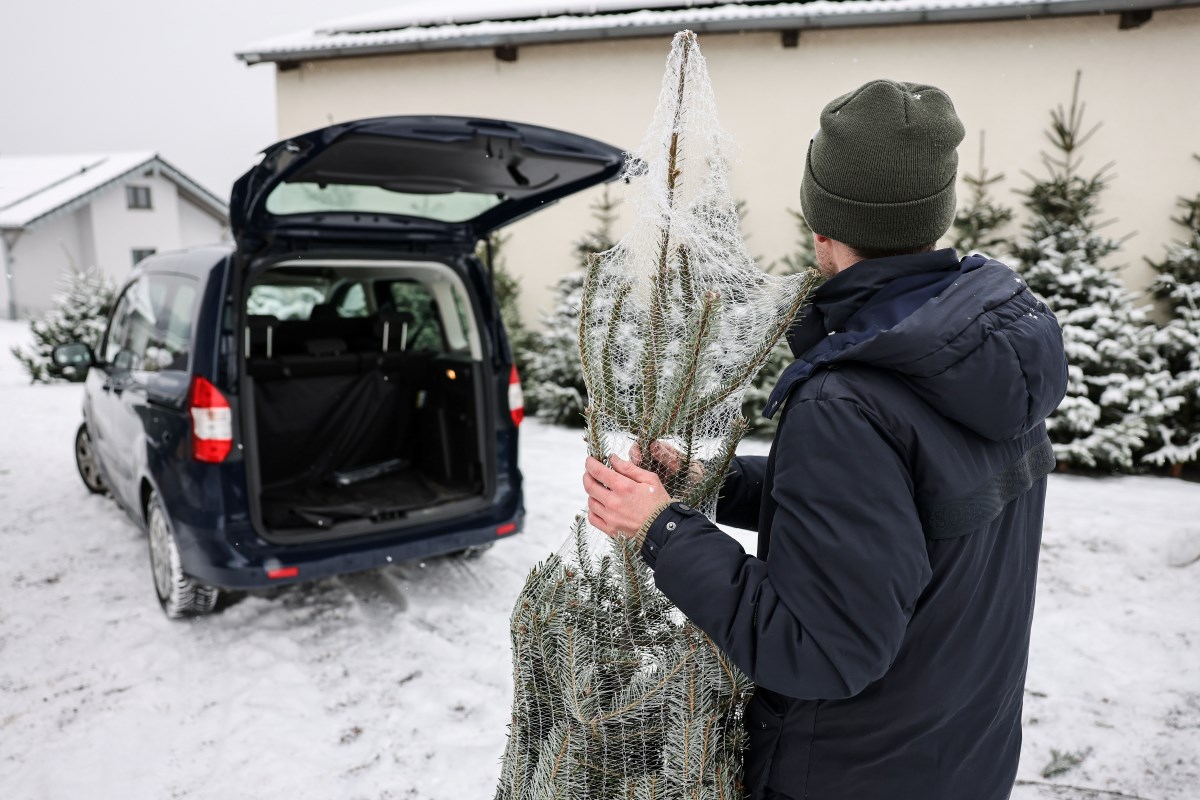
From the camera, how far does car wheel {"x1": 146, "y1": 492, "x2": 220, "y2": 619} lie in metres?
3.49

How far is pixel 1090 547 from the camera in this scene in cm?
459

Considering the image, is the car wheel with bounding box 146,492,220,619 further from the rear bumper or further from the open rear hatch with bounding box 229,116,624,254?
the open rear hatch with bounding box 229,116,624,254

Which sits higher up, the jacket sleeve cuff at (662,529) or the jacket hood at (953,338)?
the jacket hood at (953,338)

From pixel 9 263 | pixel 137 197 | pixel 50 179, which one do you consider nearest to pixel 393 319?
pixel 137 197

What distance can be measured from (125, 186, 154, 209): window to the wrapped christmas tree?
3102 cm

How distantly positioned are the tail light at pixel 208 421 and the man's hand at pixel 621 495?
8.13 ft

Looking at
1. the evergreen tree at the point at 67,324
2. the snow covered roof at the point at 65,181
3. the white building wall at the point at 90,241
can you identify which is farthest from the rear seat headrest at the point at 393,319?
the white building wall at the point at 90,241

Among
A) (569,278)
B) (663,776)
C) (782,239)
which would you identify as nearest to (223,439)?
(663,776)

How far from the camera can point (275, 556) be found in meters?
3.25

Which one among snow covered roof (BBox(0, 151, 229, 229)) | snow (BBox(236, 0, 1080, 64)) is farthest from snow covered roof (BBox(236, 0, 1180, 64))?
snow covered roof (BBox(0, 151, 229, 229))

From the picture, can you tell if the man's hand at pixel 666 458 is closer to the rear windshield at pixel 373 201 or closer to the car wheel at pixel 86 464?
the rear windshield at pixel 373 201

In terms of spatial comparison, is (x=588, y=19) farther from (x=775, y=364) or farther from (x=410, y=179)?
(x=410, y=179)

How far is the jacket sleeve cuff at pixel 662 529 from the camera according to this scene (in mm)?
1085

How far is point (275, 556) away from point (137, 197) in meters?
29.1
